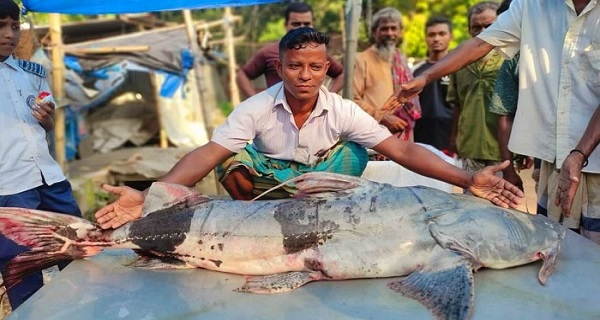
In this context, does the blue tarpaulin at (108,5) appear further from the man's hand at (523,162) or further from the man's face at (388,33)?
the man's hand at (523,162)

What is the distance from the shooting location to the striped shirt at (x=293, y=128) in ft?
10.6

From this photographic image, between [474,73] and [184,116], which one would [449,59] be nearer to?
[474,73]

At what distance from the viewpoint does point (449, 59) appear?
3479 mm

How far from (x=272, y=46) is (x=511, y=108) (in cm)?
215

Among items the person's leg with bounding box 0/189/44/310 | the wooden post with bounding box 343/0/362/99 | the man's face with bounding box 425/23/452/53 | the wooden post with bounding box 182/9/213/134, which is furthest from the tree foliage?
the person's leg with bounding box 0/189/44/310

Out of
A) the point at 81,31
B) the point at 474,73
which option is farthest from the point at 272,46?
the point at 81,31

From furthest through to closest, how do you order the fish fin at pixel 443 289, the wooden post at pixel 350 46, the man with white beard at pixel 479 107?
the wooden post at pixel 350 46 → the man with white beard at pixel 479 107 → the fish fin at pixel 443 289

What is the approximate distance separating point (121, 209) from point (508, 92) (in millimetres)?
2273

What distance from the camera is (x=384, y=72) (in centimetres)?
532

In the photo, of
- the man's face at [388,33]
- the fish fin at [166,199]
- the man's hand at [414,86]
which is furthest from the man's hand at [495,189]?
the man's face at [388,33]

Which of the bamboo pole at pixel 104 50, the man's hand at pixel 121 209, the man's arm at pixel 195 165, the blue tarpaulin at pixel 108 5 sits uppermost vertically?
the blue tarpaulin at pixel 108 5

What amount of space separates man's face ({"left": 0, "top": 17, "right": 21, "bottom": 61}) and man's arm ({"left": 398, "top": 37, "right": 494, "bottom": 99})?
2.09 metres

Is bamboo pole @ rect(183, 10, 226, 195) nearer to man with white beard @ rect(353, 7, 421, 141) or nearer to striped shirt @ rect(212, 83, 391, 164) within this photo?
man with white beard @ rect(353, 7, 421, 141)

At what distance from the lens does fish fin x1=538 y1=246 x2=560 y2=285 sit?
247 cm
